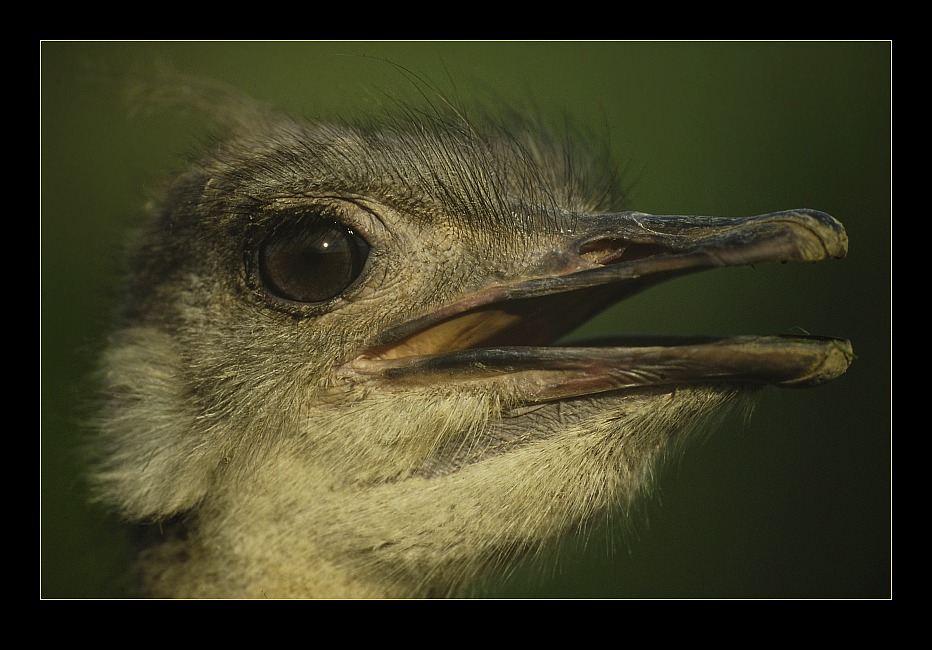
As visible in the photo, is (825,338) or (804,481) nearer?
(825,338)

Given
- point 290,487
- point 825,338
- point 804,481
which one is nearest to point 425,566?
point 290,487

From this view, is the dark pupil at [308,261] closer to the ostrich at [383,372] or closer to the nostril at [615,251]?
the ostrich at [383,372]

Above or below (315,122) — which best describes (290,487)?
below

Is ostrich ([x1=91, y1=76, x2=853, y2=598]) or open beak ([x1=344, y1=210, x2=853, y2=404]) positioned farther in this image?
ostrich ([x1=91, y1=76, x2=853, y2=598])

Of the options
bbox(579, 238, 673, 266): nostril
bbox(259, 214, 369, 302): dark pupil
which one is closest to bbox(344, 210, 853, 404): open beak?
bbox(579, 238, 673, 266): nostril

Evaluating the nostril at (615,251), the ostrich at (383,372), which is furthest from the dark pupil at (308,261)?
the nostril at (615,251)

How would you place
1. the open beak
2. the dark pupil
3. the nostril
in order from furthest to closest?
the dark pupil → the nostril → the open beak

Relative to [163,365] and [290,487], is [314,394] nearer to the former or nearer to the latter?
[290,487]

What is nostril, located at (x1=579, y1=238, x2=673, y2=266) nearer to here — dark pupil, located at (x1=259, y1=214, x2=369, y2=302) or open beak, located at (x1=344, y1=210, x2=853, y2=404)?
open beak, located at (x1=344, y1=210, x2=853, y2=404)

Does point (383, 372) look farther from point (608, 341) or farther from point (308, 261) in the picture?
point (608, 341)
